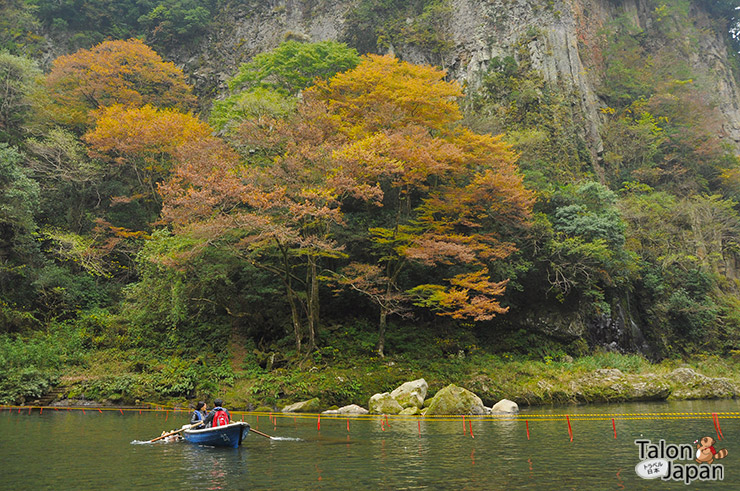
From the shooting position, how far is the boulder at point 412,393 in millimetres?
17125

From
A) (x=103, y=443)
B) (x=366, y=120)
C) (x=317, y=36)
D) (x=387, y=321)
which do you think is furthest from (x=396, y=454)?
(x=317, y=36)

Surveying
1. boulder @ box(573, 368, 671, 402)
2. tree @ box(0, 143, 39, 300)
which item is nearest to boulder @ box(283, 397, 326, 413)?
boulder @ box(573, 368, 671, 402)

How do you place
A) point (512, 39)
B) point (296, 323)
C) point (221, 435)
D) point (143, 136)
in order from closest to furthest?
point (221, 435) → point (296, 323) → point (143, 136) → point (512, 39)

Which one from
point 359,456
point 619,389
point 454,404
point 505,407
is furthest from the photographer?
point 619,389

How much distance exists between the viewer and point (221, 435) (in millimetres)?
10836

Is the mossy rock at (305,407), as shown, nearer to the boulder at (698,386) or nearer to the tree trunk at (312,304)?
the tree trunk at (312,304)

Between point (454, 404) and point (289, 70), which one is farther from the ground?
point (289, 70)

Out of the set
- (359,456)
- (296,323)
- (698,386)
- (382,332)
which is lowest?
(698,386)

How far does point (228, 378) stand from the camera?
62.3 feet

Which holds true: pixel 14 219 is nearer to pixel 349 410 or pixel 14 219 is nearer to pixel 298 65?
pixel 349 410

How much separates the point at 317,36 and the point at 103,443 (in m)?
35.6

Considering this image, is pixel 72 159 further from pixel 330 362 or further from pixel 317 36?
pixel 317 36

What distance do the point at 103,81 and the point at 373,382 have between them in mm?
23018

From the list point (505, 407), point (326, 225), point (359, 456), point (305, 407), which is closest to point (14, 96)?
point (326, 225)
